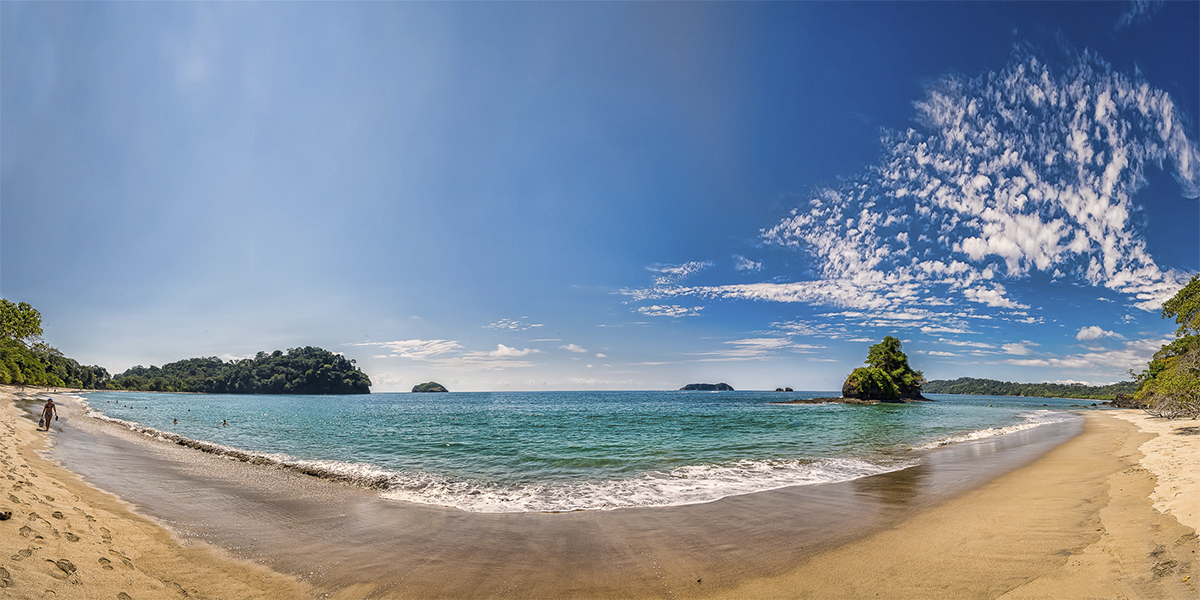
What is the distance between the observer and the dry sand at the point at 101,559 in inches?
207

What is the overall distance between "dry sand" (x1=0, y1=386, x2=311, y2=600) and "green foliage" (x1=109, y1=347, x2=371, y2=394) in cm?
20900

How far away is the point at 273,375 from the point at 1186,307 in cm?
23236

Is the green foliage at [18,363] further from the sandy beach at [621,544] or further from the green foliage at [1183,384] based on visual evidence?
the green foliage at [1183,384]

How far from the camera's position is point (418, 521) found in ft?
33.3

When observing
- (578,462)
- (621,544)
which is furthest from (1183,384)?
(621,544)

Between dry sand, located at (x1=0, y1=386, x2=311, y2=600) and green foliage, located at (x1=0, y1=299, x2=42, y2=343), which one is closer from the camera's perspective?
dry sand, located at (x1=0, y1=386, x2=311, y2=600)

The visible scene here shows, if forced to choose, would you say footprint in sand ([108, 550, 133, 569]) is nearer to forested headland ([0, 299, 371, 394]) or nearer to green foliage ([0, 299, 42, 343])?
green foliage ([0, 299, 42, 343])

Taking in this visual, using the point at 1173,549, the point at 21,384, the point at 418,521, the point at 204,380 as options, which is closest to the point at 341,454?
the point at 418,521

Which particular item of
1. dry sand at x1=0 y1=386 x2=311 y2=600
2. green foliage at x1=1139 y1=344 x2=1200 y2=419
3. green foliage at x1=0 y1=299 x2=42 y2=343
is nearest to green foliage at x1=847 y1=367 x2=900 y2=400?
green foliage at x1=1139 y1=344 x2=1200 y2=419

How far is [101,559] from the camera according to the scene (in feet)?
20.9

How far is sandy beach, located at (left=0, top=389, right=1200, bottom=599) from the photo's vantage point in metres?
6.19

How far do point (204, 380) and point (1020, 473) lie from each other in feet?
804

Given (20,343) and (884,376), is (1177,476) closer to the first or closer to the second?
(884,376)

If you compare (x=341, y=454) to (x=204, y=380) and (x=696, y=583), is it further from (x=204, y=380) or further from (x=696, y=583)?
(x=204, y=380)
